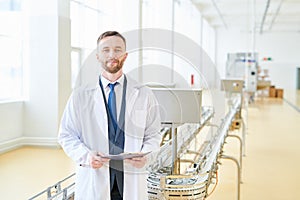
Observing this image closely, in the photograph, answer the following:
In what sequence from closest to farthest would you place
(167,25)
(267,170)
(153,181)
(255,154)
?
1. (153,181)
2. (267,170)
3. (255,154)
4. (167,25)

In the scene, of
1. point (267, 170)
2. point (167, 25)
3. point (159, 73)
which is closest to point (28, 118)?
point (159, 73)

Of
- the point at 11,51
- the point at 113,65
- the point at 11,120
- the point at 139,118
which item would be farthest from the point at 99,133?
the point at 11,51

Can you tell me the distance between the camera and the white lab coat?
1511mm

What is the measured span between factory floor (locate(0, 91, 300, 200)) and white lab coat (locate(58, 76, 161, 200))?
195 cm

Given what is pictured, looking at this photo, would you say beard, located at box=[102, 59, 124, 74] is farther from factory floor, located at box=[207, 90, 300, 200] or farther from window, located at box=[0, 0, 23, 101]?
window, located at box=[0, 0, 23, 101]

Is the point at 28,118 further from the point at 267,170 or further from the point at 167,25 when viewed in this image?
the point at 167,25

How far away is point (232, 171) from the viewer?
176 inches

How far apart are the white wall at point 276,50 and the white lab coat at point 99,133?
1782cm

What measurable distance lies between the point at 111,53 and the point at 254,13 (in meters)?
10.3

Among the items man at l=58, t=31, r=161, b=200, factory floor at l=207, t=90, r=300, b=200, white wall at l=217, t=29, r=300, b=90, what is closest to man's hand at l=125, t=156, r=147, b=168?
man at l=58, t=31, r=161, b=200

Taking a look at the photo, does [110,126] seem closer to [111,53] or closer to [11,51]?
[111,53]

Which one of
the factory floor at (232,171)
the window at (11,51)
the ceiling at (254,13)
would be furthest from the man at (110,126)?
the ceiling at (254,13)

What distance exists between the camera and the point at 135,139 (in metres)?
1.54

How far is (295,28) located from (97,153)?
61.3 feet
